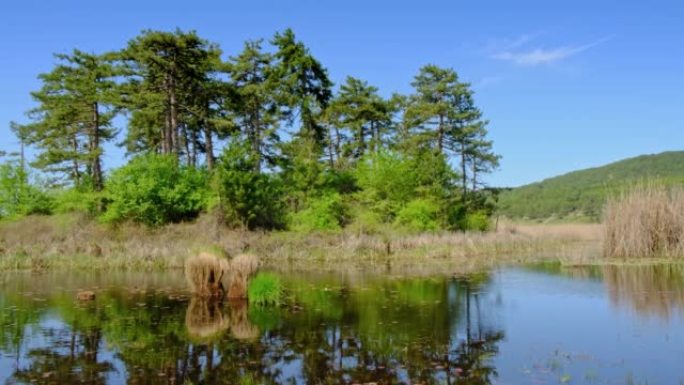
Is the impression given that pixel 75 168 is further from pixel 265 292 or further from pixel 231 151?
pixel 265 292

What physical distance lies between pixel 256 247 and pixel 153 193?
11.0 m

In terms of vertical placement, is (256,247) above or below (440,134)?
below

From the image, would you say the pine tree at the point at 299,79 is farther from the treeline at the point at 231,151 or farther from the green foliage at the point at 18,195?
the green foliage at the point at 18,195

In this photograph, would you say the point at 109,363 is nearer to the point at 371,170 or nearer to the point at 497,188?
the point at 371,170

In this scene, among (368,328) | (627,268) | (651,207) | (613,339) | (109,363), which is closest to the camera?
(109,363)

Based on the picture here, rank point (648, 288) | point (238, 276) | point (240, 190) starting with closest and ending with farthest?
1. point (648, 288)
2. point (238, 276)
3. point (240, 190)

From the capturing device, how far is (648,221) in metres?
27.3

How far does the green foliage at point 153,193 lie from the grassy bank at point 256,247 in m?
1.14

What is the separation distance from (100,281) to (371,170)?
1073 inches

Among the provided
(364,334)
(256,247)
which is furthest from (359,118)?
(364,334)

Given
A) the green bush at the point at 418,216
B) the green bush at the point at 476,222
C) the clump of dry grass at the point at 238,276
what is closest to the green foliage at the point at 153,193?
the green bush at the point at 418,216

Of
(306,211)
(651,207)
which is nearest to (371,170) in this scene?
(306,211)

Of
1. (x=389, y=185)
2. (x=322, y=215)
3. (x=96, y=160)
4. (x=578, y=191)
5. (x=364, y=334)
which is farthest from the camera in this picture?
(x=578, y=191)

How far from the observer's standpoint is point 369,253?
113ft
